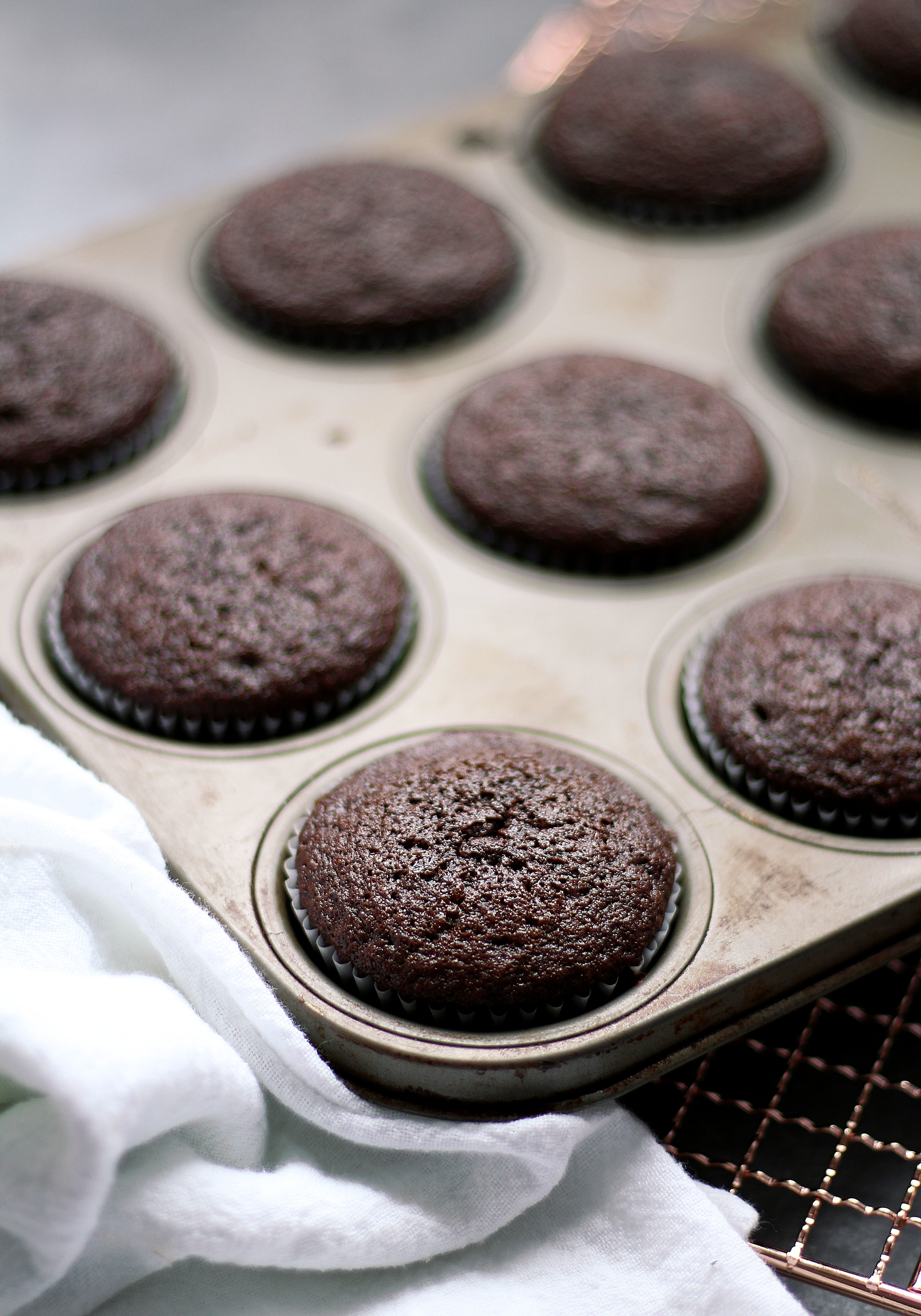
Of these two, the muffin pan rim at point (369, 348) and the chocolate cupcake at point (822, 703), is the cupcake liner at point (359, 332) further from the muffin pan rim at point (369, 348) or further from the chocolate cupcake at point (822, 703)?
the chocolate cupcake at point (822, 703)

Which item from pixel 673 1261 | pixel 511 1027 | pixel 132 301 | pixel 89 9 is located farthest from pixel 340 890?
pixel 89 9

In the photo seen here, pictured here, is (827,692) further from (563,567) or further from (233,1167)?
(233,1167)

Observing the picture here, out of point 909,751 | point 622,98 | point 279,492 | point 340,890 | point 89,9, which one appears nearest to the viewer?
point 340,890

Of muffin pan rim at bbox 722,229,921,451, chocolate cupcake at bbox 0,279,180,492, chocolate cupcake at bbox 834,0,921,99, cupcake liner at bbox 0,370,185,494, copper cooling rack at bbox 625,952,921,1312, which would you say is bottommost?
copper cooling rack at bbox 625,952,921,1312

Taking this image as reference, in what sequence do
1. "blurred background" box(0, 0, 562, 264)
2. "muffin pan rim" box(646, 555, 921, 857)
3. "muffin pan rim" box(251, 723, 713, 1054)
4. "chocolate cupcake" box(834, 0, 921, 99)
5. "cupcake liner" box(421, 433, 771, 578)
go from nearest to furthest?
"muffin pan rim" box(251, 723, 713, 1054) < "muffin pan rim" box(646, 555, 921, 857) < "cupcake liner" box(421, 433, 771, 578) < "chocolate cupcake" box(834, 0, 921, 99) < "blurred background" box(0, 0, 562, 264)

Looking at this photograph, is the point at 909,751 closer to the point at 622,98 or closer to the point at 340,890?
the point at 340,890

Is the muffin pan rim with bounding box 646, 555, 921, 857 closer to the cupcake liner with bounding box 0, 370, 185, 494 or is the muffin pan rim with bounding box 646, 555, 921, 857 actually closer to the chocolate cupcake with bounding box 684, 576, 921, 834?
the chocolate cupcake with bounding box 684, 576, 921, 834

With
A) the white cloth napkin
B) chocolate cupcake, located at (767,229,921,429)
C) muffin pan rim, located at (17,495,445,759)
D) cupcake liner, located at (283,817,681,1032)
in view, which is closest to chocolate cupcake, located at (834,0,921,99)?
chocolate cupcake, located at (767,229,921,429)

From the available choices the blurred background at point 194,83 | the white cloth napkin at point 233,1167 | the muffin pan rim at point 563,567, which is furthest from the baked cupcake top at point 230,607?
the blurred background at point 194,83
